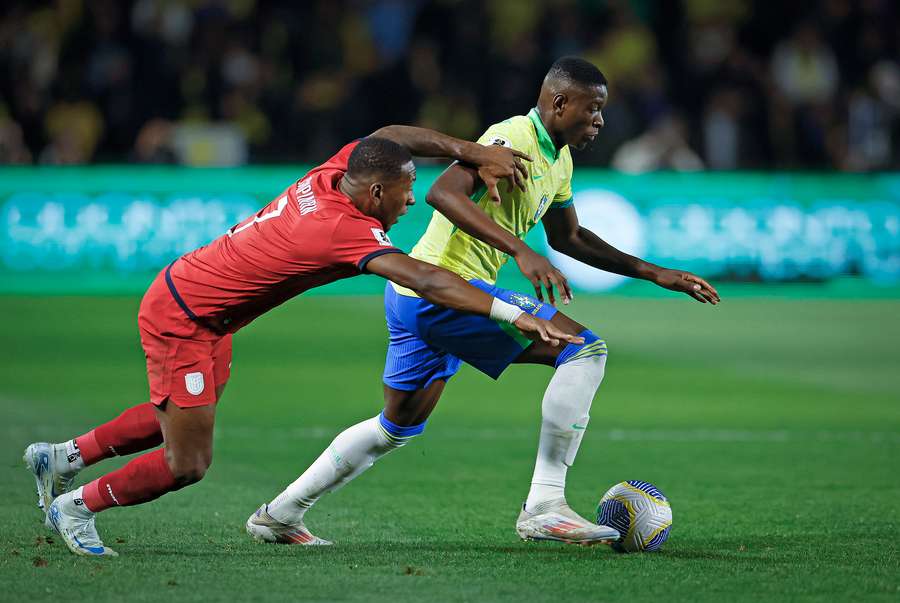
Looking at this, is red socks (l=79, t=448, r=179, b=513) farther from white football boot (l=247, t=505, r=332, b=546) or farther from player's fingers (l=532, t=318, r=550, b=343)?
player's fingers (l=532, t=318, r=550, b=343)

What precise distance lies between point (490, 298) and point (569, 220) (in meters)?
1.54

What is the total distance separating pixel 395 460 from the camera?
930 cm

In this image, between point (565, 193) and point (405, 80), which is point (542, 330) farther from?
point (405, 80)

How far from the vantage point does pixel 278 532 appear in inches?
259

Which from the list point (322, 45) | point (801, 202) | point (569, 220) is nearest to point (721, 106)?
point (801, 202)

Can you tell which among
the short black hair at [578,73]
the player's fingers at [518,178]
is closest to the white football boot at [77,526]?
the player's fingers at [518,178]

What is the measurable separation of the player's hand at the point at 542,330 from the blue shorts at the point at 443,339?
335mm

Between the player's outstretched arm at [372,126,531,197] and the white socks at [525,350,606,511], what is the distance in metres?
0.85

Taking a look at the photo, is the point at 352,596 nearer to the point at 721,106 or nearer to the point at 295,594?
the point at 295,594

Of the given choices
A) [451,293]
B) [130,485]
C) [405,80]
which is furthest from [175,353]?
[405,80]

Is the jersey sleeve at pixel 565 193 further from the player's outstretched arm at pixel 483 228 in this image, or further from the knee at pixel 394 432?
the knee at pixel 394 432

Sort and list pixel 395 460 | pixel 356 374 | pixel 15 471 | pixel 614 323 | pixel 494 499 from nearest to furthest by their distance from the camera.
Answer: pixel 494 499 → pixel 15 471 → pixel 395 460 → pixel 356 374 → pixel 614 323

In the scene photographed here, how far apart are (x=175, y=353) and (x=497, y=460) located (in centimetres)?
356

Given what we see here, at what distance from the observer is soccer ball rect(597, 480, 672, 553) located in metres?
6.30
